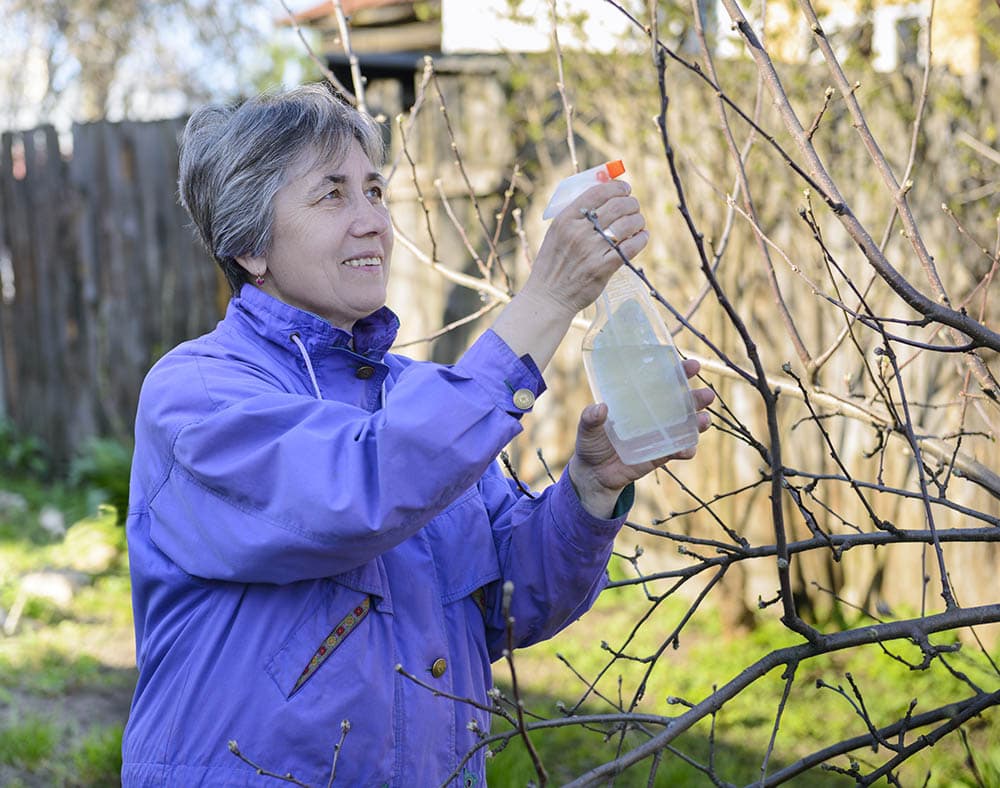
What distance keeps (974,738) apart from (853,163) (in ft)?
7.81

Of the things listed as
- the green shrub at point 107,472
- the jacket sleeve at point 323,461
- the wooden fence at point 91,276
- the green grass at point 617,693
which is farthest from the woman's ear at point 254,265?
the wooden fence at point 91,276

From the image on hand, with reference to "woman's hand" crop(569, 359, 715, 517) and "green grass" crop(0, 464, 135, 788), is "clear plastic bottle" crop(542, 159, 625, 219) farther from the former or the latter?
"green grass" crop(0, 464, 135, 788)

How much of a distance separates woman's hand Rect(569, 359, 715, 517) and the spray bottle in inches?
0.7

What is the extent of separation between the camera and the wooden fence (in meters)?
7.71

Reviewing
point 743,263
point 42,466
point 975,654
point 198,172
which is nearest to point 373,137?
point 198,172

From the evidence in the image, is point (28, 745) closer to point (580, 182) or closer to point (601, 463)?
point (601, 463)

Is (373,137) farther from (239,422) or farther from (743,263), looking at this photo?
(743,263)

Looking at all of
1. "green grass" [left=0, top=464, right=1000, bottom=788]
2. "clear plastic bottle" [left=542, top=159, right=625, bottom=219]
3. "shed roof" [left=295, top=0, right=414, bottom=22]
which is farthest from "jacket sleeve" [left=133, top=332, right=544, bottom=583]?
"shed roof" [left=295, top=0, right=414, bottom=22]

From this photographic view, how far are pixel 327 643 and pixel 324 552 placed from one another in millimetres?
264

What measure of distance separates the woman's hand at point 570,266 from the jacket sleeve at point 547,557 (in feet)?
1.58

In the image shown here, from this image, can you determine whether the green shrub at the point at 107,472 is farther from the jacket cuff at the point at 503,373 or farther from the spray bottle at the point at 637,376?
the jacket cuff at the point at 503,373

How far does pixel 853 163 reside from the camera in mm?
4945

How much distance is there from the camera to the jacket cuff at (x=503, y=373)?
1.60m

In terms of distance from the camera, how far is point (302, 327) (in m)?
1.96
